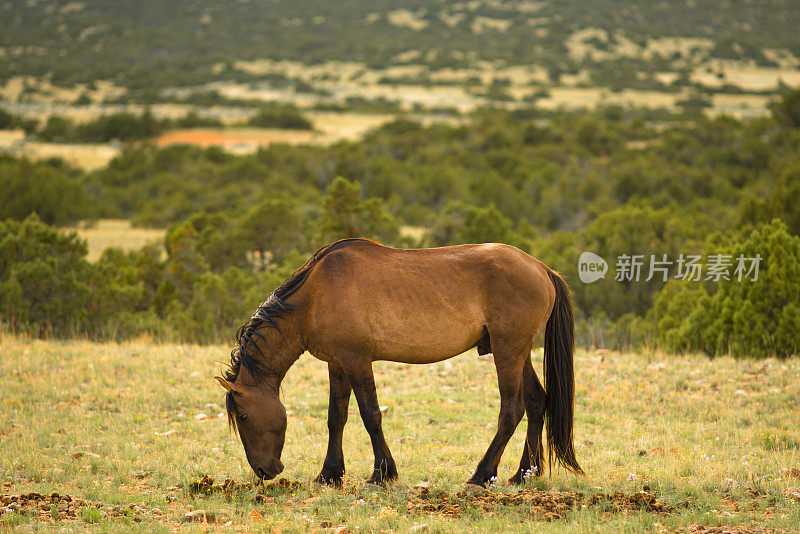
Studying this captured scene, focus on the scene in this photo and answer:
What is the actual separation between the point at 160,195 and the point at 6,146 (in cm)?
2500

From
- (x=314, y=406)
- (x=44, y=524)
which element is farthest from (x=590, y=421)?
(x=44, y=524)

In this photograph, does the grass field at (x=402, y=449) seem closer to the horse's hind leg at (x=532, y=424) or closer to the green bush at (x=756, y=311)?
the horse's hind leg at (x=532, y=424)

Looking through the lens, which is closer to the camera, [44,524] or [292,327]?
[44,524]

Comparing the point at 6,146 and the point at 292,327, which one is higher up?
the point at 292,327

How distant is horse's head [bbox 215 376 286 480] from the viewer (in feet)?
19.9

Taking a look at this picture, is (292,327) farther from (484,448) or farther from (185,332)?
(185,332)

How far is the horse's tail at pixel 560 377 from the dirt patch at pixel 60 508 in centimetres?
340

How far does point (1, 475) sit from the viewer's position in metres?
6.52

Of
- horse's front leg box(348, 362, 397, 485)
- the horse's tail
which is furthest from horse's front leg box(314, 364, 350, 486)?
the horse's tail

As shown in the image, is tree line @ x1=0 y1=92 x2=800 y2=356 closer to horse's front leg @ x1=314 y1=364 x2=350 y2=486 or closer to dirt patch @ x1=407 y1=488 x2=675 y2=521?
dirt patch @ x1=407 y1=488 x2=675 y2=521

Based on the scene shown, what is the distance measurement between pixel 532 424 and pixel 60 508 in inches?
150

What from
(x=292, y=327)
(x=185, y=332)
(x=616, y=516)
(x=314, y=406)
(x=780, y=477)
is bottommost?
(x=185, y=332)

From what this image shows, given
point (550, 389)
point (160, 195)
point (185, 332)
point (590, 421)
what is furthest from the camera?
point (160, 195)

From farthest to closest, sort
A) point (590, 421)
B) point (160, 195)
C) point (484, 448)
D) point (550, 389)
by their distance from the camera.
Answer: point (160, 195) < point (590, 421) < point (484, 448) < point (550, 389)
